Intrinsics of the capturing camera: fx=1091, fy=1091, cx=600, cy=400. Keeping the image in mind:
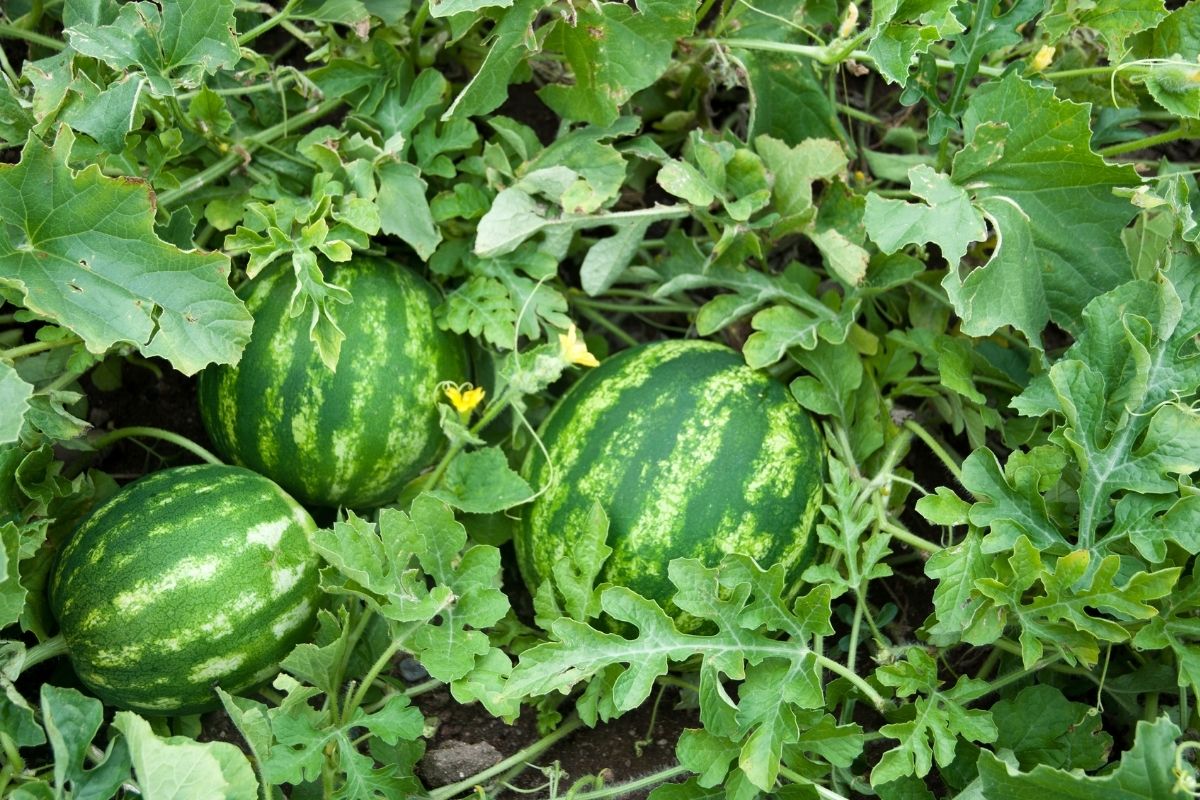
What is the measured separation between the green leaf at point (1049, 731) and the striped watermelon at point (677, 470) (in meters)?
0.52

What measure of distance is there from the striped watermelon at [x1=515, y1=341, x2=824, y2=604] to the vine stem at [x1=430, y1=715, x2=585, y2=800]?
1.18ft

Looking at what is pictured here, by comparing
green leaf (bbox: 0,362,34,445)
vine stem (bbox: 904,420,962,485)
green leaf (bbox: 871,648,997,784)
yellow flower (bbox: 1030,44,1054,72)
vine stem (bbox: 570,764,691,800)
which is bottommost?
vine stem (bbox: 570,764,691,800)

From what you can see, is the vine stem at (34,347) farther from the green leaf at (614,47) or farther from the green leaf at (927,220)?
the green leaf at (927,220)

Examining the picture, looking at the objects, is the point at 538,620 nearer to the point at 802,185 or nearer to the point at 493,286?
the point at 493,286

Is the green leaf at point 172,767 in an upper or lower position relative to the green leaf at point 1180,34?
lower

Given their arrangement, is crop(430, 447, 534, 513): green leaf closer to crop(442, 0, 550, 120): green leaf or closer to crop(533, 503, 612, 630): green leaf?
crop(533, 503, 612, 630): green leaf

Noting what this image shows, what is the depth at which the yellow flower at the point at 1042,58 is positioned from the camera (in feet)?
7.75

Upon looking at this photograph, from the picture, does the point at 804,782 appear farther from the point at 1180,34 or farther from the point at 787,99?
the point at 1180,34

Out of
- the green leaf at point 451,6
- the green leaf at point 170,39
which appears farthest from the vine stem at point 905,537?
the green leaf at point 170,39

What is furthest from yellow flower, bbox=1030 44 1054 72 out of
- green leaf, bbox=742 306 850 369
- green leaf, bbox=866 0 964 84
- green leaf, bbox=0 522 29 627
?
green leaf, bbox=0 522 29 627

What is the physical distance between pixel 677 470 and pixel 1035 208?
93 cm

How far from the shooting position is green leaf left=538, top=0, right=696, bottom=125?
2338 millimetres

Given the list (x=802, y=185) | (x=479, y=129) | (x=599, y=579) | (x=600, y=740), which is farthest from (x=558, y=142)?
(x=600, y=740)

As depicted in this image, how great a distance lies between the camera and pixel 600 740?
2.55m
